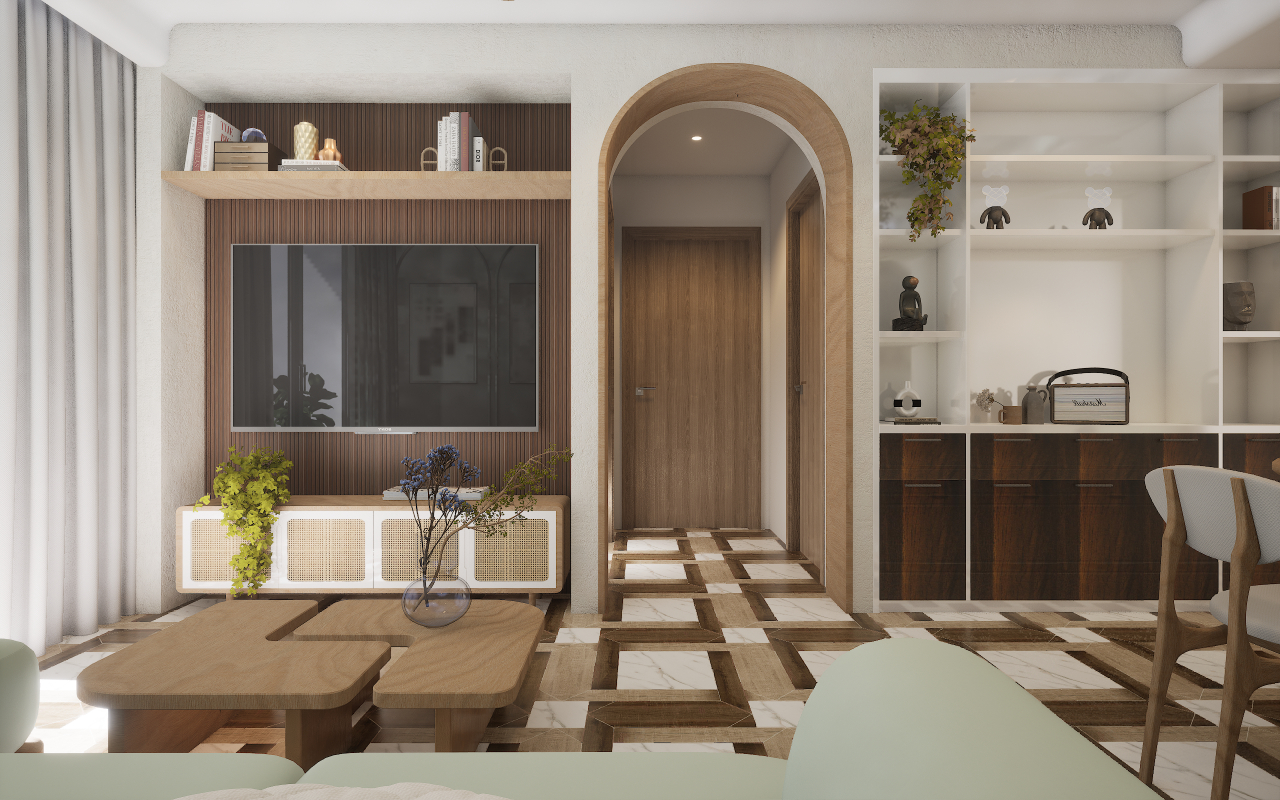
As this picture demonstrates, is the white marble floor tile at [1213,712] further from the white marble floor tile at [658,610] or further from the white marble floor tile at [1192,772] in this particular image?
the white marble floor tile at [658,610]

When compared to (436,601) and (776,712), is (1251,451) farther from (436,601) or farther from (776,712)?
(436,601)

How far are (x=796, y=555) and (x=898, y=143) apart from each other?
251cm

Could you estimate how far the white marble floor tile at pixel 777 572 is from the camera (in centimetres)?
380

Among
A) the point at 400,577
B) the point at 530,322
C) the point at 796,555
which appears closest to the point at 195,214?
the point at 530,322

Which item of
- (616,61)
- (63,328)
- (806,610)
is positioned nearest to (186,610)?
(63,328)

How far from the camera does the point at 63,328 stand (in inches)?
108

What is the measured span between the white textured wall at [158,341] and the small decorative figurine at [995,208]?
3.90 m

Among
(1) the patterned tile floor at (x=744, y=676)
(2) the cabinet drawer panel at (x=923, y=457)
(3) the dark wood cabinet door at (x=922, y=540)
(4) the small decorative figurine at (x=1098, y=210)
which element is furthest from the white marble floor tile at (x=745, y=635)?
(4) the small decorative figurine at (x=1098, y=210)

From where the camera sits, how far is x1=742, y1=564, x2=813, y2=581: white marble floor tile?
12.5 ft

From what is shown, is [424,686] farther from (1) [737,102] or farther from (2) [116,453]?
(1) [737,102]

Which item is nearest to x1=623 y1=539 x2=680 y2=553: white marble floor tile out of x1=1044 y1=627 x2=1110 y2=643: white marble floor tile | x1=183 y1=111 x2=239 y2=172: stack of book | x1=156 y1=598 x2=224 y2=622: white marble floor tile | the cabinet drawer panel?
the cabinet drawer panel

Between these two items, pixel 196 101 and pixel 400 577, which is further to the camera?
pixel 196 101

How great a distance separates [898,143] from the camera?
10.1 feet

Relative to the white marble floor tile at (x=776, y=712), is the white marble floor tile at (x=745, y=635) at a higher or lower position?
lower
